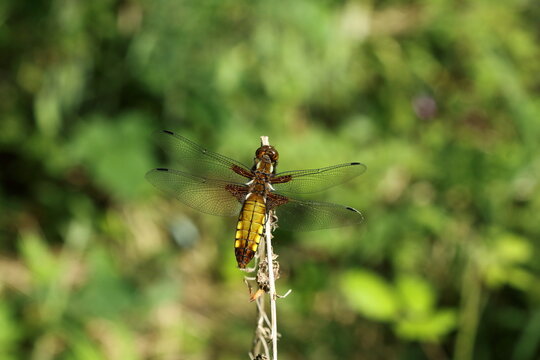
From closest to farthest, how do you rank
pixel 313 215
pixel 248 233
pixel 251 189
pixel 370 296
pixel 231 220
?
pixel 248 233, pixel 251 189, pixel 313 215, pixel 370 296, pixel 231 220

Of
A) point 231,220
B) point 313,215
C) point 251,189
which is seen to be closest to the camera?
point 251,189

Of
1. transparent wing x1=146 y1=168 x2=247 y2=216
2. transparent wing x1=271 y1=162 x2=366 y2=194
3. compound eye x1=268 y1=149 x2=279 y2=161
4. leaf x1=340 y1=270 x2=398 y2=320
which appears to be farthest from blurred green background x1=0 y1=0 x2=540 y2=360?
compound eye x1=268 y1=149 x2=279 y2=161

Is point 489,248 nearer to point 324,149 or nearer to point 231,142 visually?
point 324,149

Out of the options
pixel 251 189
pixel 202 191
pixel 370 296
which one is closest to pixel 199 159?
pixel 202 191

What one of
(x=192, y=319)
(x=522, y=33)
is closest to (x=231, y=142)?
(x=192, y=319)

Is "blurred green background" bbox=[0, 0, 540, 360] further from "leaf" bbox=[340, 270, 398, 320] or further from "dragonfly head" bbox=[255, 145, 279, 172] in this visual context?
"dragonfly head" bbox=[255, 145, 279, 172]

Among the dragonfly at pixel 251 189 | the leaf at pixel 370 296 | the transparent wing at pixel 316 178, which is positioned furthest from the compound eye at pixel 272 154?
the leaf at pixel 370 296

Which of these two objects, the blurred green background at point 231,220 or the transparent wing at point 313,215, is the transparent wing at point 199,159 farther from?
the blurred green background at point 231,220

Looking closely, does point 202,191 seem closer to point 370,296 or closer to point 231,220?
point 370,296
